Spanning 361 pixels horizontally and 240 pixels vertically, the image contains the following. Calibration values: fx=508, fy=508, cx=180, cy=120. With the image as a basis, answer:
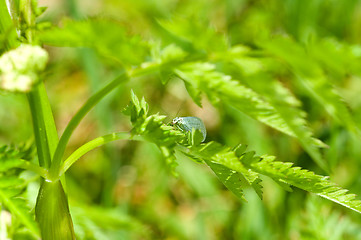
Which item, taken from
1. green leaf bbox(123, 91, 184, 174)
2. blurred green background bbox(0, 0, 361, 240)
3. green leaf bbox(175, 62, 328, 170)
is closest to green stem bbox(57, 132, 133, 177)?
green leaf bbox(123, 91, 184, 174)

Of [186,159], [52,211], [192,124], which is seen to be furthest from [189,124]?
[186,159]

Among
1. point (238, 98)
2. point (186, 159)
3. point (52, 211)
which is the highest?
point (238, 98)

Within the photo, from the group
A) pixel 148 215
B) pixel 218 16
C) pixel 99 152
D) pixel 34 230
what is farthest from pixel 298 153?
pixel 34 230

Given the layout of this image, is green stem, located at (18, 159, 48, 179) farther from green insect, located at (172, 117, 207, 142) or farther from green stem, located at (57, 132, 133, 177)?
green insect, located at (172, 117, 207, 142)

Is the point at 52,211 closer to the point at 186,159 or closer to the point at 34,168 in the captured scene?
the point at 34,168

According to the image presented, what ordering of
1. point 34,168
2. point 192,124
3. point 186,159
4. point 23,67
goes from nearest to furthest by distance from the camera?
point 23,67
point 34,168
point 192,124
point 186,159

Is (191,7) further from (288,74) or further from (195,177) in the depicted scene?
(195,177)

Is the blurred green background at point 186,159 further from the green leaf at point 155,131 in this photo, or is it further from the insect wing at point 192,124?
the green leaf at point 155,131
